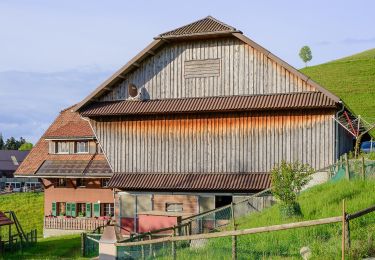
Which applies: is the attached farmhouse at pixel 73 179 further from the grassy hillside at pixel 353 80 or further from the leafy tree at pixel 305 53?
the leafy tree at pixel 305 53

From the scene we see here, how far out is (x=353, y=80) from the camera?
95.5 metres

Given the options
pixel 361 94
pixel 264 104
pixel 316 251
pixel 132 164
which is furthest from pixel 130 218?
pixel 361 94

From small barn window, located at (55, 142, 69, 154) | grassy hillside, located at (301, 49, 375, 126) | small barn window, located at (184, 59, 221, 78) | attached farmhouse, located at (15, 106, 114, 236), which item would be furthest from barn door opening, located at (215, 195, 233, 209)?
grassy hillside, located at (301, 49, 375, 126)

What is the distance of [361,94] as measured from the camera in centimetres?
8606

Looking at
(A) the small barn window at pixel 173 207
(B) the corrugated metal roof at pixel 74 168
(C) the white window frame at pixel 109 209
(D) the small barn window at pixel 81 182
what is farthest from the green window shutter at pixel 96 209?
(A) the small barn window at pixel 173 207

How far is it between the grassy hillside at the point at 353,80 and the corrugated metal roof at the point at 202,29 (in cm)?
3982

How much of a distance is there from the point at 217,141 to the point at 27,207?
34.7 m

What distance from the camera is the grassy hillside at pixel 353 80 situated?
261ft

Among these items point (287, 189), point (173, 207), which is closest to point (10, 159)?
point (173, 207)

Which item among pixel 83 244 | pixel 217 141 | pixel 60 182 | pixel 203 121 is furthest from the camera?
pixel 60 182

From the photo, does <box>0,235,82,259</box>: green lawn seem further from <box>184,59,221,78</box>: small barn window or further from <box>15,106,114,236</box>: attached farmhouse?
<box>184,59,221,78</box>: small barn window

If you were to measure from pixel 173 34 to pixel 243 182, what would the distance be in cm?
889

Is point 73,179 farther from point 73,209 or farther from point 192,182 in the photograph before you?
point 192,182

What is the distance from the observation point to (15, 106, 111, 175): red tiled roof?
1694 inches
